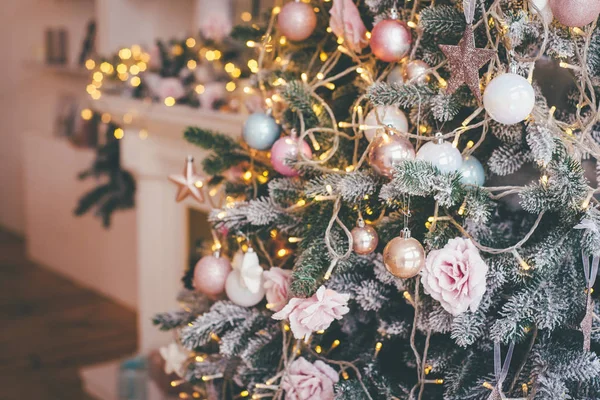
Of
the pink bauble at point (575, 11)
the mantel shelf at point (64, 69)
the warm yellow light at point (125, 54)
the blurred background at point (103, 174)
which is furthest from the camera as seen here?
the mantel shelf at point (64, 69)

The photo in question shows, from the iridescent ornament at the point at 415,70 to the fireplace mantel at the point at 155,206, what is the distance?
3.55ft

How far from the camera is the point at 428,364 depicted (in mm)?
856

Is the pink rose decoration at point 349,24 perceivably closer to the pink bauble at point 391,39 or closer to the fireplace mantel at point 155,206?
the pink bauble at point 391,39

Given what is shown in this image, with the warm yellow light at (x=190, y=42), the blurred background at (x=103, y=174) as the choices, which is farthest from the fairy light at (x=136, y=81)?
the warm yellow light at (x=190, y=42)

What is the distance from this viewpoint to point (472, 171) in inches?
32.9

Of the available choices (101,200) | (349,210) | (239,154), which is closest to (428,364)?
(349,210)

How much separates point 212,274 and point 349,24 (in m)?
0.43

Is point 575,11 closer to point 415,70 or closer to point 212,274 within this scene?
point 415,70

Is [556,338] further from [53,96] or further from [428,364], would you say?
[53,96]

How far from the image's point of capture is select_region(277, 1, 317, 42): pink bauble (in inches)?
38.9

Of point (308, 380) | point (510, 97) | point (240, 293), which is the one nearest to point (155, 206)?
point (240, 293)

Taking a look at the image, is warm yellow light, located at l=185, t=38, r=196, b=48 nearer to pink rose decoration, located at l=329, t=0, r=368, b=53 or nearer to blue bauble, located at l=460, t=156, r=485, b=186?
pink rose decoration, located at l=329, t=0, r=368, b=53

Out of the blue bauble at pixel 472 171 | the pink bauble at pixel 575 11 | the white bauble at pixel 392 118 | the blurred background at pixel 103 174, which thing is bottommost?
the blurred background at pixel 103 174

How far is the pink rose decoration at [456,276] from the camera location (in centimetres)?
74
